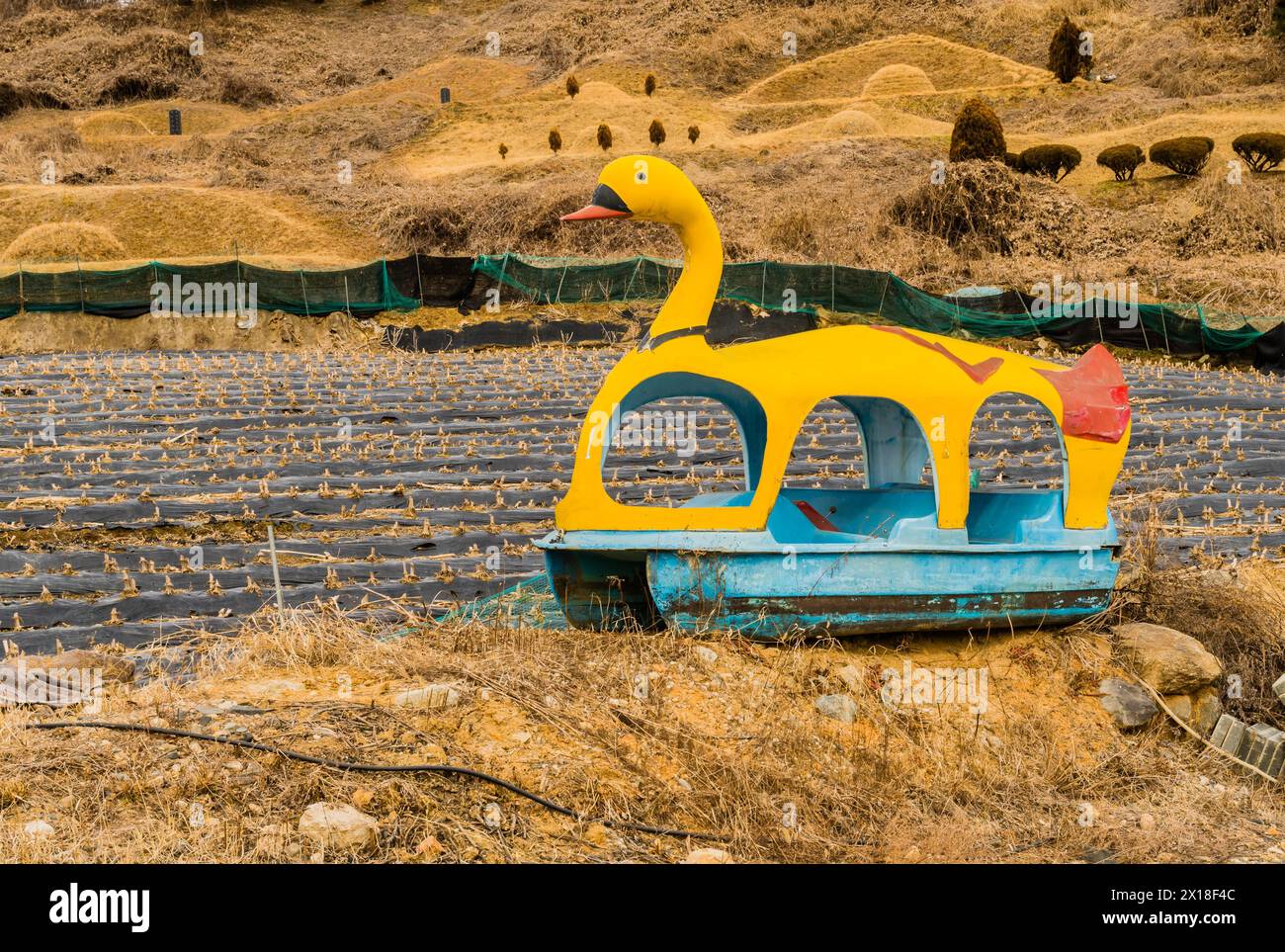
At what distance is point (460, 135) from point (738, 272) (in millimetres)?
25551

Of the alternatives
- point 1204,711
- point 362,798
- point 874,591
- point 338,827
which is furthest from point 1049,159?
point 338,827

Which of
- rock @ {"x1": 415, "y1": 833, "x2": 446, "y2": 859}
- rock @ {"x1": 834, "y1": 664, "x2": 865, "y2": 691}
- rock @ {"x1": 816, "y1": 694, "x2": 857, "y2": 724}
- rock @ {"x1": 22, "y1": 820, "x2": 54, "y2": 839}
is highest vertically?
rock @ {"x1": 834, "y1": 664, "x2": 865, "y2": 691}

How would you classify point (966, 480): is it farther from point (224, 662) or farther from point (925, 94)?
point (925, 94)

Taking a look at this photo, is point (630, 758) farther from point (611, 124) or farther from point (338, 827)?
point (611, 124)

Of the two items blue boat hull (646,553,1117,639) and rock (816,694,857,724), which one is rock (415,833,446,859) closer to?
blue boat hull (646,553,1117,639)

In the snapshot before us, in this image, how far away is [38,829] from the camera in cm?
496

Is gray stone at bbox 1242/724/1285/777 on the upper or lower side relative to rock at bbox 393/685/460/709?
lower

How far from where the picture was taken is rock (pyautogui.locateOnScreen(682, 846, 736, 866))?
5.31m

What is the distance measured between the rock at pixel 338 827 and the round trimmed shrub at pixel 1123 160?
3501 centimetres

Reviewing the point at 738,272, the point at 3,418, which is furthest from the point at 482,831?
the point at 738,272

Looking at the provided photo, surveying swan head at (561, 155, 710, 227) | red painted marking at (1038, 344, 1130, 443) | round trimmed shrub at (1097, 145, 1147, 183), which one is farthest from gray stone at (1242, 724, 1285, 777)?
round trimmed shrub at (1097, 145, 1147, 183)

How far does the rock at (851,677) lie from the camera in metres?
6.91

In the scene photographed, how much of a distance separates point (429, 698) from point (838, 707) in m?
2.03

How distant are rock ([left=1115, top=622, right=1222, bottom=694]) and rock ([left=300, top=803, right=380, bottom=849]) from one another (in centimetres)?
442
